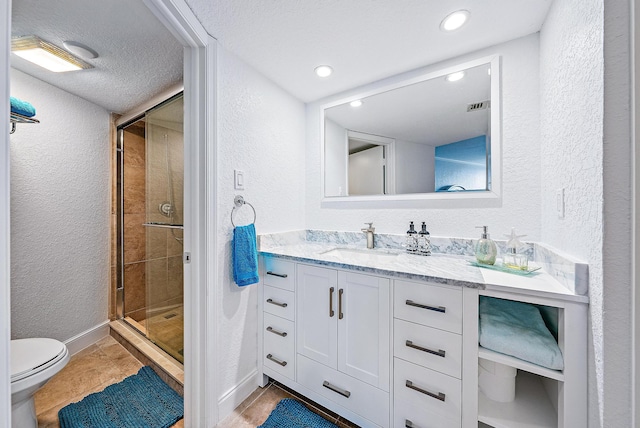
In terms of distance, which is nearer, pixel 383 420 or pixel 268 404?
pixel 383 420

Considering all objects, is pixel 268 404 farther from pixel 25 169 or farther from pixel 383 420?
pixel 25 169

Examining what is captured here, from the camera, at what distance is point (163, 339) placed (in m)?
1.79

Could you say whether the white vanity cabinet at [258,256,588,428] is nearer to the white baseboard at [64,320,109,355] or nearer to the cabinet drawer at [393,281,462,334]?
the cabinet drawer at [393,281,462,334]

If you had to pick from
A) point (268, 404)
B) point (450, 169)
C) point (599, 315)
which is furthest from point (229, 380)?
point (450, 169)

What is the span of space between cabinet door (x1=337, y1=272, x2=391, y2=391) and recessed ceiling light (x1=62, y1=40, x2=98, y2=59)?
75.4 inches

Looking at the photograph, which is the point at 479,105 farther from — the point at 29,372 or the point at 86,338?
the point at 86,338

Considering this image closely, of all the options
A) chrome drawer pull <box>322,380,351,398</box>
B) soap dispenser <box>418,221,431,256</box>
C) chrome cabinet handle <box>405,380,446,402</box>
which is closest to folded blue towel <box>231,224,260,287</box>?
chrome drawer pull <box>322,380,351,398</box>

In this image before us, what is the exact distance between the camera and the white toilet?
1.03 m

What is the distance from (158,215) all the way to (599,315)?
Answer: 2.49 m

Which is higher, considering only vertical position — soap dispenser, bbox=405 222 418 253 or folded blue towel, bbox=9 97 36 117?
folded blue towel, bbox=9 97 36 117

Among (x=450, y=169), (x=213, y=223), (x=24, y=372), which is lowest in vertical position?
(x=24, y=372)

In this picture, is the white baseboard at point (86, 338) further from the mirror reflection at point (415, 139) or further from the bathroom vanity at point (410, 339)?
the mirror reflection at point (415, 139)

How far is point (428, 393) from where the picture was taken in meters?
0.96

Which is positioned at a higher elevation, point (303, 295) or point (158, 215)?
point (158, 215)
